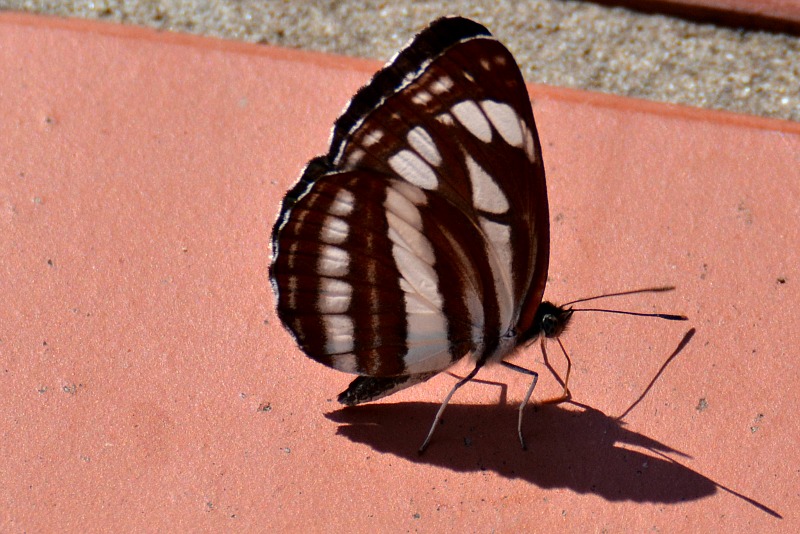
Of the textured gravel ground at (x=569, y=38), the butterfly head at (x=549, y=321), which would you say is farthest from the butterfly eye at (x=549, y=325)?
the textured gravel ground at (x=569, y=38)

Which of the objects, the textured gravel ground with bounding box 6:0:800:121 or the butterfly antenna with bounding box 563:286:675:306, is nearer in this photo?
the butterfly antenna with bounding box 563:286:675:306

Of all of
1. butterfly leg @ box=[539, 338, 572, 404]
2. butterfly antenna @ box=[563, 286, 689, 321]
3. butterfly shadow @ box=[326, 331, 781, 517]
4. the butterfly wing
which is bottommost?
butterfly shadow @ box=[326, 331, 781, 517]

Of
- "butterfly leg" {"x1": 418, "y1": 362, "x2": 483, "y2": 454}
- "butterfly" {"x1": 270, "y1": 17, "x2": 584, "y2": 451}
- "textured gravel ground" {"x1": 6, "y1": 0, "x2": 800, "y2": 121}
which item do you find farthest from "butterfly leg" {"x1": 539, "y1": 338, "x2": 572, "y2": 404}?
"textured gravel ground" {"x1": 6, "y1": 0, "x2": 800, "y2": 121}

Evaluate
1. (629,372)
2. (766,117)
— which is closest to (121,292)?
(629,372)

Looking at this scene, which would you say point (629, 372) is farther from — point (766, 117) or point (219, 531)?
point (219, 531)

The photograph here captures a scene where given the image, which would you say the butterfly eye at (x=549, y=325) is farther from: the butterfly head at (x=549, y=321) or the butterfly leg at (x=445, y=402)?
the butterfly leg at (x=445, y=402)

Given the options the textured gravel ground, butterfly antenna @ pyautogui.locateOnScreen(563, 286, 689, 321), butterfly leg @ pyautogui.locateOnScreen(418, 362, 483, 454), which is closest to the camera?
butterfly leg @ pyautogui.locateOnScreen(418, 362, 483, 454)

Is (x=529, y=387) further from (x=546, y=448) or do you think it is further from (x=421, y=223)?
(x=421, y=223)

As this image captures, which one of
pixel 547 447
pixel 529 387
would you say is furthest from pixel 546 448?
pixel 529 387

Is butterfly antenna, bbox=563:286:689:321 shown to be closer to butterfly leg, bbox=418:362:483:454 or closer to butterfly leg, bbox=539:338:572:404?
butterfly leg, bbox=539:338:572:404
